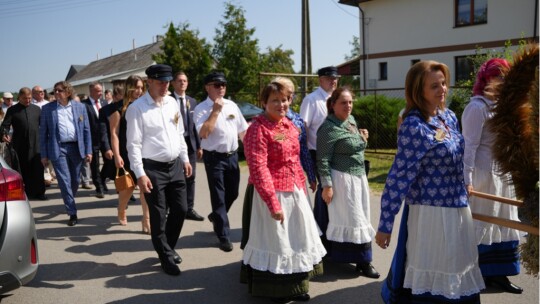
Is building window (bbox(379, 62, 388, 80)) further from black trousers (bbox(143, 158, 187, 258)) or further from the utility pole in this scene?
black trousers (bbox(143, 158, 187, 258))

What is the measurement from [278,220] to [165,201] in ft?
5.22

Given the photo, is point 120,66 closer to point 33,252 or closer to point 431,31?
point 431,31

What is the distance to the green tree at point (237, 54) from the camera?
2255 cm

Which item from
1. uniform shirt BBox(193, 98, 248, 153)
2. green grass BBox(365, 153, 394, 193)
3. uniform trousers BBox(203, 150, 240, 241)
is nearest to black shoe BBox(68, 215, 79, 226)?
uniform trousers BBox(203, 150, 240, 241)

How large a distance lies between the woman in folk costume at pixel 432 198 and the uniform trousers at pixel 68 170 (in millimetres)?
5215

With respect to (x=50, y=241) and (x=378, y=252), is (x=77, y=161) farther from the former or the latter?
(x=378, y=252)

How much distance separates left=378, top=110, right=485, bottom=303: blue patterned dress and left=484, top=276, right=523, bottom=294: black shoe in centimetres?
134

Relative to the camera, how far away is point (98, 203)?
905 centimetres

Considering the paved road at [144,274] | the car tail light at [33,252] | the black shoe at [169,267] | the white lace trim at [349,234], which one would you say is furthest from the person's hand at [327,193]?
the car tail light at [33,252]

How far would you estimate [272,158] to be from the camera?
4.27 meters

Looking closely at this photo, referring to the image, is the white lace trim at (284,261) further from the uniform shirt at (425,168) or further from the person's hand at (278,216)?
the uniform shirt at (425,168)

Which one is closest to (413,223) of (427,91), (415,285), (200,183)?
(415,285)

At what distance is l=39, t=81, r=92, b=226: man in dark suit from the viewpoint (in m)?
7.19

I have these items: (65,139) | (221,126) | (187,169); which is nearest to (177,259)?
(187,169)
